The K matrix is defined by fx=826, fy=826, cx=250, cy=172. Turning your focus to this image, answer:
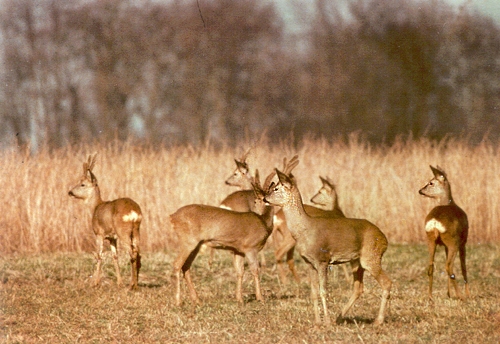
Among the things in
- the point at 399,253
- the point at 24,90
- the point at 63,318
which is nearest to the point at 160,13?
the point at 24,90

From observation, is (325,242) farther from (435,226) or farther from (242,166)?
(242,166)

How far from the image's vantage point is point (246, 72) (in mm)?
35000

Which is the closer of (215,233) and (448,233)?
(215,233)

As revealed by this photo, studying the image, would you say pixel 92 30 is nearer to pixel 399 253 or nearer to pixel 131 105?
pixel 131 105

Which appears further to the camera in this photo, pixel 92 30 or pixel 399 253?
pixel 92 30

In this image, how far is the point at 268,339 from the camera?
25.1 feet

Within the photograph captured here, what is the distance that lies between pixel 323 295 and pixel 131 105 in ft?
80.7

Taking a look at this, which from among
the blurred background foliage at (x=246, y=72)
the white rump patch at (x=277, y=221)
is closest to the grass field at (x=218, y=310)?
the white rump patch at (x=277, y=221)

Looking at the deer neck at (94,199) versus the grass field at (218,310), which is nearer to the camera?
the grass field at (218,310)

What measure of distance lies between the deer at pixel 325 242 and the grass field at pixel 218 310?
1.24 feet

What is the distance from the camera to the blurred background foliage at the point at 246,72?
29.3 metres

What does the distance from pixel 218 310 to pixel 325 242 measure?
172 cm

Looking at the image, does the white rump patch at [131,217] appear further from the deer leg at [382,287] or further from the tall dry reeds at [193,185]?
the deer leg at [382,287]

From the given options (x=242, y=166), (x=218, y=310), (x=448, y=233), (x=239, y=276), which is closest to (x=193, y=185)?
(x=242, y=166)
